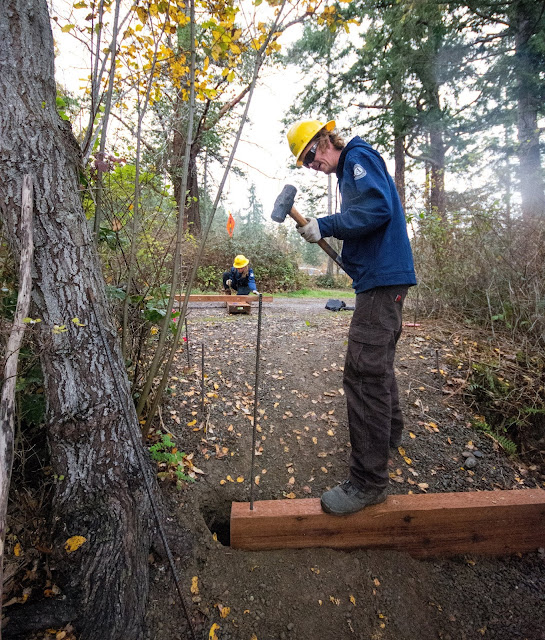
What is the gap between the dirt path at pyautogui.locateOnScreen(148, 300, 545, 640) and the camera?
145 centimetres

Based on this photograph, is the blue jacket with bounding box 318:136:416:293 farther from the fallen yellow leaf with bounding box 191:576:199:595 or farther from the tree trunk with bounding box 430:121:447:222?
the tree trunk with bounding box 430:121:447:222

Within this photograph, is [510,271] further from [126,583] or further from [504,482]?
[126,583]

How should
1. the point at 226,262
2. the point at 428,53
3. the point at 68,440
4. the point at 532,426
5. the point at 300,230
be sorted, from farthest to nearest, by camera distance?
the point at 226,262 < the point at 428,53 < the point at 532,426 < the point at 300,230 < the point at 68,440

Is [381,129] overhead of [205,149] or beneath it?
overhead

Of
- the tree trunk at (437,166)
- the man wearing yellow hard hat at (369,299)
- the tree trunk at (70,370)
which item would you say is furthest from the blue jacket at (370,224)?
the tree trunk at (437,166)

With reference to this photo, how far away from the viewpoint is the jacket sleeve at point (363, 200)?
5.25 feet

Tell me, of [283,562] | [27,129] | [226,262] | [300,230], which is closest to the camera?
[27,129]

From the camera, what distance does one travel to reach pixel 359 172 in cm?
166

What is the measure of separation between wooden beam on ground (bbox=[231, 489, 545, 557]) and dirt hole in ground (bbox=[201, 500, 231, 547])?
0.53 feet

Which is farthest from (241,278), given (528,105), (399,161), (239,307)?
(528,105)

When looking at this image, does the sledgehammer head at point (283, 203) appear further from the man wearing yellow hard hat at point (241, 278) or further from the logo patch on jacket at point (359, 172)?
the man wearing yellow hard hat at point (241, 278)

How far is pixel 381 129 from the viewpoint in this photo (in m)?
9.41

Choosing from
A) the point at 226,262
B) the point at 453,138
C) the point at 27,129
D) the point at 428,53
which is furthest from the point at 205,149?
the point at 27,129

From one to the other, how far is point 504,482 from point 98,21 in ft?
11.3
